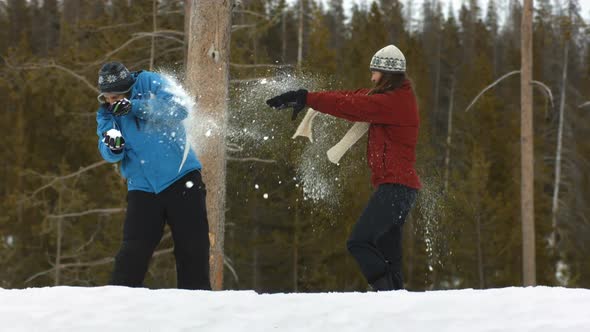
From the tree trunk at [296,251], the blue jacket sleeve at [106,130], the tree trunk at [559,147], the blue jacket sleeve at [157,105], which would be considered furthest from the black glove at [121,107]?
the tree trunk at [559,147]

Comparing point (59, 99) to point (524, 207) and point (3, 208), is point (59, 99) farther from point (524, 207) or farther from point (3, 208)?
point (524, 207)

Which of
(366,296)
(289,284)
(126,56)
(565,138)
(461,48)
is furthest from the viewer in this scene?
(461,48)

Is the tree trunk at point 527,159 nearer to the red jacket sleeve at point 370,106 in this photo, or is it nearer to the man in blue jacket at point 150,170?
the red jacket sleeve at point 370,106

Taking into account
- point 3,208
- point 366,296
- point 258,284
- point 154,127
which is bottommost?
point 258,284

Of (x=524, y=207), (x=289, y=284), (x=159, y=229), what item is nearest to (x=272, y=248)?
(x=289, y=284)

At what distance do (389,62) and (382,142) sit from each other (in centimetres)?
47

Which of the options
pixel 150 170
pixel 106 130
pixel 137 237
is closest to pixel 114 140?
pixel 106 130

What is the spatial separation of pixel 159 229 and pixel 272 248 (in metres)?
19.6

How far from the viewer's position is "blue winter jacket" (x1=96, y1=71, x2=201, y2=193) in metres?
4.34

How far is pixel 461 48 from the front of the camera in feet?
136

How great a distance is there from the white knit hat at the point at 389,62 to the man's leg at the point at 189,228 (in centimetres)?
122

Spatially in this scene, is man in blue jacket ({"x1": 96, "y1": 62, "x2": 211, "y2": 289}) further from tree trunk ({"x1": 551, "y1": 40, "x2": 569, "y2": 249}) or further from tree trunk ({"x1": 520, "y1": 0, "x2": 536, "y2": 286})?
tree trunk ({"x1": 551, "y1": 40, "x2": 569, "y2": 249})

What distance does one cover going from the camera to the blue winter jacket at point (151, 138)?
4336 millimetres

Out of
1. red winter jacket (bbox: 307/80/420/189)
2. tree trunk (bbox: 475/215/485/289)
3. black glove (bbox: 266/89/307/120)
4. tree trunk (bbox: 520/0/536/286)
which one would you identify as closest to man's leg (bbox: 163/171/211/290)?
black glove (bbox: 266/89/307/120)
